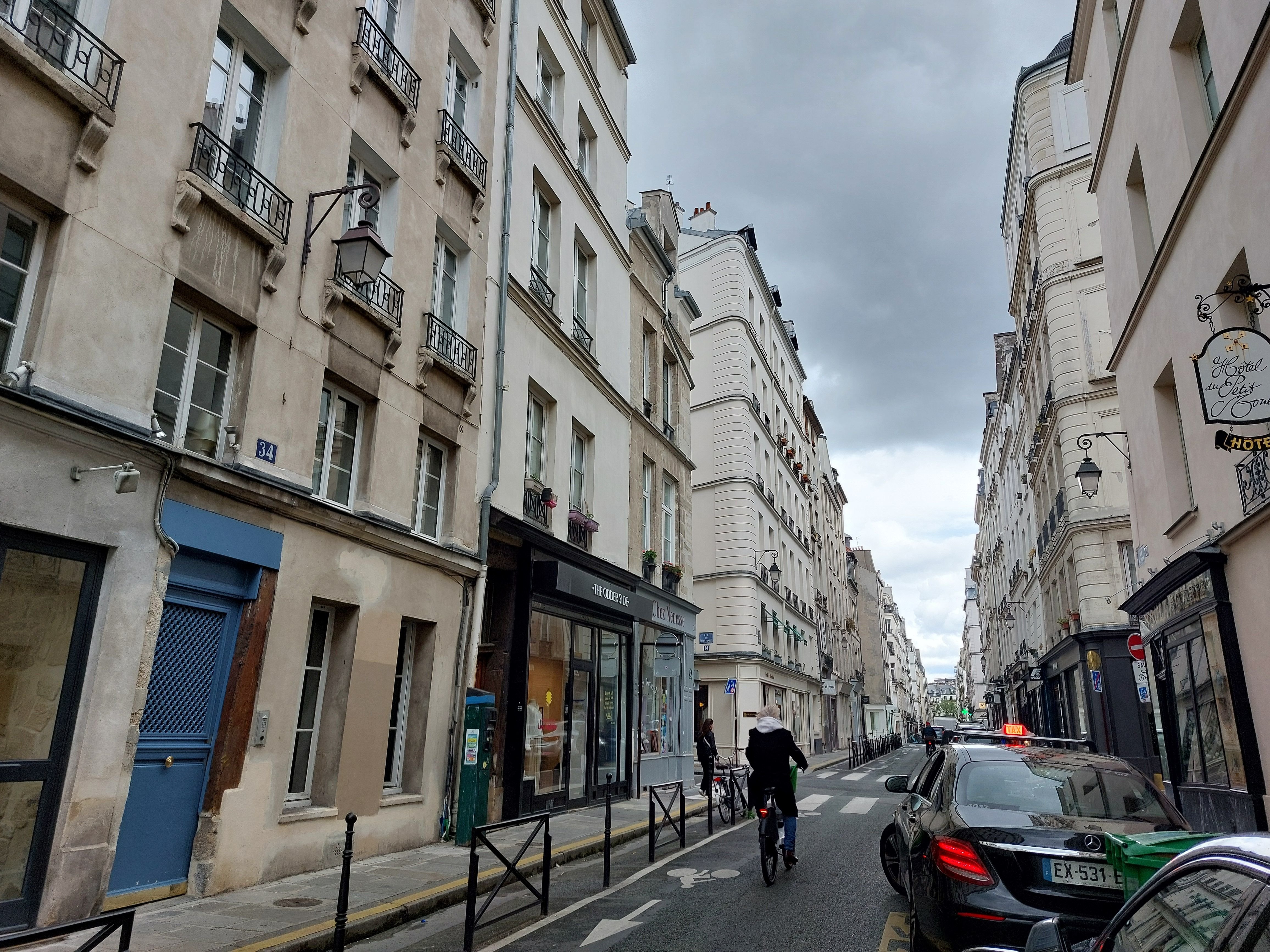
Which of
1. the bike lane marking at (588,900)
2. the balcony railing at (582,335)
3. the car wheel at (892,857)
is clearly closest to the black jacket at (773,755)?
the car wheel at (892,857)

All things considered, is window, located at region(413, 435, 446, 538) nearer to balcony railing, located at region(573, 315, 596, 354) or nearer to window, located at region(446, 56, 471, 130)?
balcony railing, located at region(573, 315, 596, 354)

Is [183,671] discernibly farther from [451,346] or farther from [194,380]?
[451,346]

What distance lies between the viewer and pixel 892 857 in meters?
8.12

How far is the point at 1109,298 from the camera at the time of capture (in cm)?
1548

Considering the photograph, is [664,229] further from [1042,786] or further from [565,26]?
[1042,786]

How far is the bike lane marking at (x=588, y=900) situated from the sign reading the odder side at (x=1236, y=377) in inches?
294

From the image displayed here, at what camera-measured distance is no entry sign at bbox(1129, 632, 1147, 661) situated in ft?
43.2

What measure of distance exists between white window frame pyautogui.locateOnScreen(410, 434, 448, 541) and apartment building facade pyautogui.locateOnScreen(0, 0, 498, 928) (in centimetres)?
4

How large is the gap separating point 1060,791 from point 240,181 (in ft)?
29.7

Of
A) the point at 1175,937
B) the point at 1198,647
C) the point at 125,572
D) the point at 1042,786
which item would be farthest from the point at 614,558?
the point at 1175,937

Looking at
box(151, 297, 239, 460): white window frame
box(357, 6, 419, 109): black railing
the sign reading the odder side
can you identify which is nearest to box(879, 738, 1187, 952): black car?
the sign reading the odder side

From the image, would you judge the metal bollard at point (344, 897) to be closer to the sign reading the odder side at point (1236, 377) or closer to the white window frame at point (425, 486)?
the white window frame at point (425, 486)

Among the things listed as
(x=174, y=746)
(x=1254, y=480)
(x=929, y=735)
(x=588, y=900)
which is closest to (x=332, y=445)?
(x=174, y=746)

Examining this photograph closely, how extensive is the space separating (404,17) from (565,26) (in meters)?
6.16
